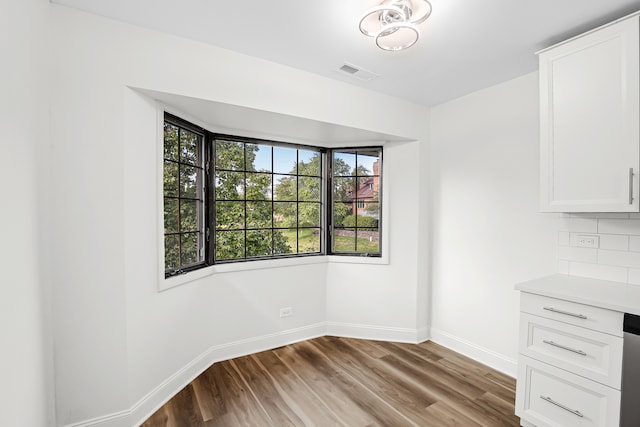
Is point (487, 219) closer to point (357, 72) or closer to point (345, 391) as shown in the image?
point (357, 72)

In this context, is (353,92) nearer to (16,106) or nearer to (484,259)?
(484,259)

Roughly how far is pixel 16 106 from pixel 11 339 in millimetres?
971

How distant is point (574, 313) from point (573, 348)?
0.20 m

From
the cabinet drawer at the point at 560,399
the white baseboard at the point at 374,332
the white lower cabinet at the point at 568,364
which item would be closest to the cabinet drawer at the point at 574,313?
the white lower cabinet at the point at 568,364

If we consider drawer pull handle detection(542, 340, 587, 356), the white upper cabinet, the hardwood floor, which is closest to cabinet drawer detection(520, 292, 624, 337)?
drawer pull handle detection(542, 340, 587, 356)

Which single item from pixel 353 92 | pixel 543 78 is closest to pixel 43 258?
pixel 353 92

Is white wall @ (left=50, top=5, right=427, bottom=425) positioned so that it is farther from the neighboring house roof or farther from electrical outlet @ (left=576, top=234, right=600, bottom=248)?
electrical outlet @ (left=576, top=234, right=600, bottom=248)

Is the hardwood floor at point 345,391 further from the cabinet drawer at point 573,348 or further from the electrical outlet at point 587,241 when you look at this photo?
the electrical outlet at point 587,241

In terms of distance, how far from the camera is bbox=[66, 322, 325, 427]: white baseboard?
1810 millimetres

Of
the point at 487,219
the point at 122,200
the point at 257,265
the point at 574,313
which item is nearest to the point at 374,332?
the point at 257,265

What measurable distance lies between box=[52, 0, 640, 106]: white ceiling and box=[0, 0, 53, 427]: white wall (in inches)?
20.3

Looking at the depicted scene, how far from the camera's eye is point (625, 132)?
166 cm

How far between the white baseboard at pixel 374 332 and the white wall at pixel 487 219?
0.27 meters

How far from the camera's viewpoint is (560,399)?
1.71m
